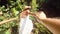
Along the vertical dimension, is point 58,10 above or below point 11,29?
above

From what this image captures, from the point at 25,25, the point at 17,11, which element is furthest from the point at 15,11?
the point at 25,25

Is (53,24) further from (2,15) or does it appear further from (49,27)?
(2,15)

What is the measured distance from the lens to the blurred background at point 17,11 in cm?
117

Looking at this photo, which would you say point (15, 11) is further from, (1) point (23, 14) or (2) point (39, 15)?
(2) point (39, 15)

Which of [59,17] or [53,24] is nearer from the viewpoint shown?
[53,24]

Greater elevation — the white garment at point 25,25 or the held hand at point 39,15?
the held hand at point 39,15

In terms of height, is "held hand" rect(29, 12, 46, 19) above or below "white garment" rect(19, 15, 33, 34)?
above

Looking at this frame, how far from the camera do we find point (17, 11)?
3.90 ft

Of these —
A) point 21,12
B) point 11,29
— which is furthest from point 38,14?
point 11,29

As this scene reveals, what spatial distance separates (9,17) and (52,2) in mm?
345

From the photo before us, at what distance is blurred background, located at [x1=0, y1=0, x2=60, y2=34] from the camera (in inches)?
46.0

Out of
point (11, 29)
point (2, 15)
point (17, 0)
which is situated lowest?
point (11, 29)

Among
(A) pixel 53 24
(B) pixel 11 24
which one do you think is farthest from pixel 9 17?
(A) pixel 53 24

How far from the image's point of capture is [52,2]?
1175 mm
